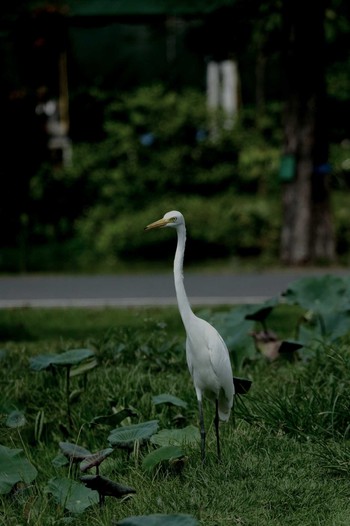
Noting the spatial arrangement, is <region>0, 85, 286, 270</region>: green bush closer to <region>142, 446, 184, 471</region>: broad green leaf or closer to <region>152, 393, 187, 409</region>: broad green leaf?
<region>152, 393, 187, 409</region>: broad green leaf

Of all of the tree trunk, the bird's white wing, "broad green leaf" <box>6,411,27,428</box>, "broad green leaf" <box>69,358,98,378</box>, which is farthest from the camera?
the tree trunk

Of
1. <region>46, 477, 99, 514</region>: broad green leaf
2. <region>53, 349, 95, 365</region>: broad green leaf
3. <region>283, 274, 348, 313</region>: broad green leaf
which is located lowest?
<region>46, 477, 99, 514</region>: broad green leaf

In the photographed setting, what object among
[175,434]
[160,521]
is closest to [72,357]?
[175,434]

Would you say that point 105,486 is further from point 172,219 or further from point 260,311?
point 260,311

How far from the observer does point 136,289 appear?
1260cm

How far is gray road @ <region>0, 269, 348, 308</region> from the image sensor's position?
11664 mm

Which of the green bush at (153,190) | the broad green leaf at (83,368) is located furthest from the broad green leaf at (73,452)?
the green bush at (153,190)

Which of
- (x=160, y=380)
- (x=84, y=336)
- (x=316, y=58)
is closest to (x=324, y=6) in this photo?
(x=316, y=58)

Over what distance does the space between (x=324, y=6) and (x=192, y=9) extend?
2.70 m

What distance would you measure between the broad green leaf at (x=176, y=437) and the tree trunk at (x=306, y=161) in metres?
8.29

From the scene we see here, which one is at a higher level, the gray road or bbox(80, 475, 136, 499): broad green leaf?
the gray road

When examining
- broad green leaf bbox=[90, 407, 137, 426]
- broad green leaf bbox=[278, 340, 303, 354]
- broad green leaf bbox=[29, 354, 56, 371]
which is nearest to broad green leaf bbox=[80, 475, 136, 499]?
broad green leaf bbox=[90, 407, 137, 426]

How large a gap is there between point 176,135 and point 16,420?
390 inches

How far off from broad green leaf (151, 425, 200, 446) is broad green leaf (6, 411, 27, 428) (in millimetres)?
768
